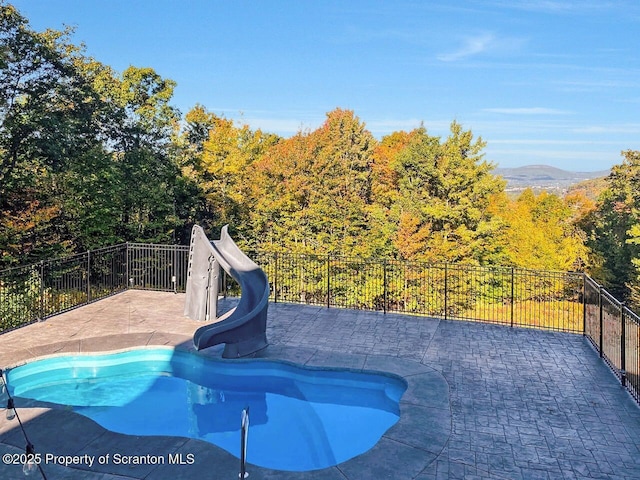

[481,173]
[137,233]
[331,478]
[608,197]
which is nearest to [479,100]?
[481,173]

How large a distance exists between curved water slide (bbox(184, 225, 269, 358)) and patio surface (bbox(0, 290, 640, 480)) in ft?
1.15

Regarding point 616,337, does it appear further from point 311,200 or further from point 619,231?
point 619,231

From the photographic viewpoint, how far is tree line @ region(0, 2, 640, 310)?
16.4 meters

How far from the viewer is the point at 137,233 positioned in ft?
72.8

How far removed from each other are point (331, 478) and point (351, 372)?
9.52ft

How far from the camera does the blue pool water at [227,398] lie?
6270mm

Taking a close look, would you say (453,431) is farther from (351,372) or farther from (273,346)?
(273,346)

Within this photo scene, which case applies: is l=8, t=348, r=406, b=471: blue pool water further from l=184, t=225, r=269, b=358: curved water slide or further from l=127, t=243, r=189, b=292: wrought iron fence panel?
l=127, t=243, r=189, b=292: wrought iron fence panel

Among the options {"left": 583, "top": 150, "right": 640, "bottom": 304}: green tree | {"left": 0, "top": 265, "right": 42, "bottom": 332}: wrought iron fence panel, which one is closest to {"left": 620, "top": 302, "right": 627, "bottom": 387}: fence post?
{"left": 0, "top": 265, "right": 42, "bottom": 332}: wrought iron fence panel

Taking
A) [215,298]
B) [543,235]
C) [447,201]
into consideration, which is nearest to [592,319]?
[215,298]

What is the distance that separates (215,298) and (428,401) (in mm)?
5462

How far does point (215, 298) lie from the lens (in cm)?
1014

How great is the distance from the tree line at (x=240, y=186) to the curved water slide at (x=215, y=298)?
9.25 meters

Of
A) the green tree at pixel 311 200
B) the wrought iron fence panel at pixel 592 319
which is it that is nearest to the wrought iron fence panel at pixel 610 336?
the wrought iron fence panel at pixel 592 319
